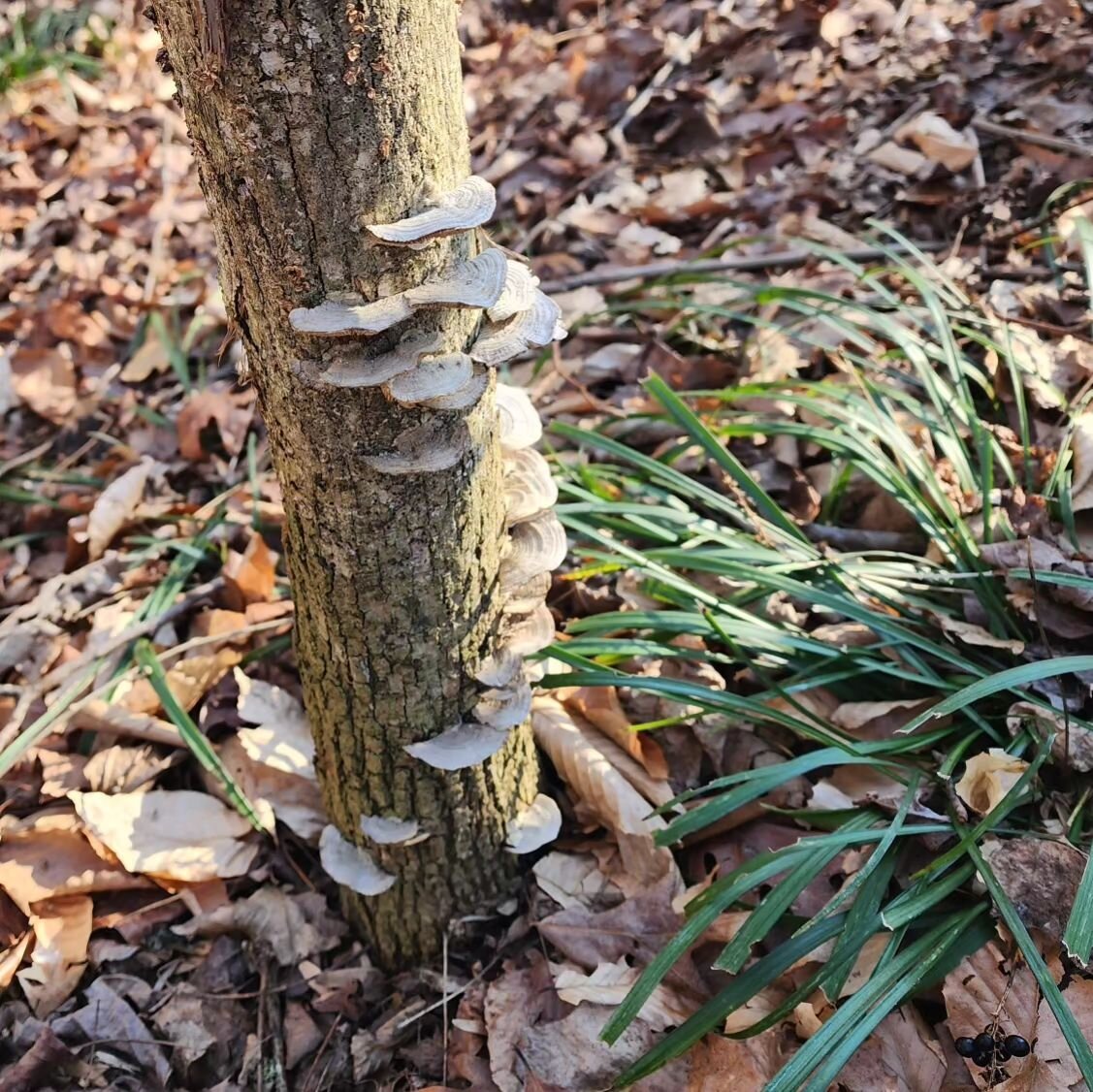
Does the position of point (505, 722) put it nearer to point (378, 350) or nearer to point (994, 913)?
point (378, 350)

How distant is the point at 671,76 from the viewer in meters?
4.31

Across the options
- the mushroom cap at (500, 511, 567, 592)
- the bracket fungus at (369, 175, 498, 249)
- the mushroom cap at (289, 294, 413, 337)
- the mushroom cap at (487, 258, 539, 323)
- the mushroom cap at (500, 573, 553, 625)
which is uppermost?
the bracket fungus at (369, 175, 498, 249)

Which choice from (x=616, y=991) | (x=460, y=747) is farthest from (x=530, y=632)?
(x=616, y=991)

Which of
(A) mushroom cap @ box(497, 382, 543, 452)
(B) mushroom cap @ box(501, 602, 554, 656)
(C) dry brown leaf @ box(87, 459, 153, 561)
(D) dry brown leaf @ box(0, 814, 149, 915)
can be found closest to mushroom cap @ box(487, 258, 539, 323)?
(A) mushroom cap @ box(497, 382, 543, 452)

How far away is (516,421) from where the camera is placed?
167 cm

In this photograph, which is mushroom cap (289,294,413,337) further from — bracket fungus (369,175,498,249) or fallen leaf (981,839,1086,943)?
fallen leaf (981,839,1086,943)

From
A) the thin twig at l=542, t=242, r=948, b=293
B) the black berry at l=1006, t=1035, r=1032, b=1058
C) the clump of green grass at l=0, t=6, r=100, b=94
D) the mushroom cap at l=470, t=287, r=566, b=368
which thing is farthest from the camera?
the clump of green grass at l=0, t=6, r=100, b=94

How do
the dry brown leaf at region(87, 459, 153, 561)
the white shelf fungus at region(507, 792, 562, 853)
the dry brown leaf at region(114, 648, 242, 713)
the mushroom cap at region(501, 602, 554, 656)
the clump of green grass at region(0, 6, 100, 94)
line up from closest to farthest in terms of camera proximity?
the mushroom cap at region(501, 602, 554, 656), the white shelf fungus at region(507, 792, 562, 853), the dry brown leaf at region(114, 648, 242, 713), the dry brown leaf at region(87, 459, 153, 561), the clump of green grass at region(0, 6, 100, 94)

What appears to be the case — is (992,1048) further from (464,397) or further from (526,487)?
(464,397)

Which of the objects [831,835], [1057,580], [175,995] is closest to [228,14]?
[831,835]

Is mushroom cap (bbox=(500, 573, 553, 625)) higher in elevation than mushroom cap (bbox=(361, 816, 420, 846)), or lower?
higher

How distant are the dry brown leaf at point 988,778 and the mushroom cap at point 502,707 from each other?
0.88 metres

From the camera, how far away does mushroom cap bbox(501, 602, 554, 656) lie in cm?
173

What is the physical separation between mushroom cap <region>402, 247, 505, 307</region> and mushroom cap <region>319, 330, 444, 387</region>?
0.07 metres
